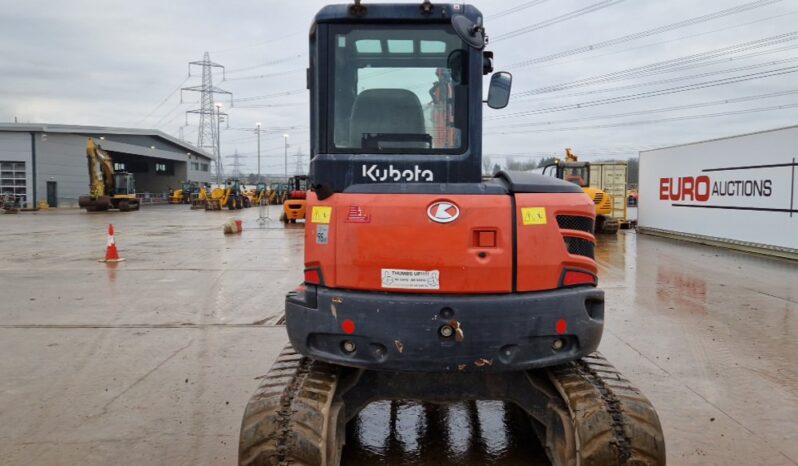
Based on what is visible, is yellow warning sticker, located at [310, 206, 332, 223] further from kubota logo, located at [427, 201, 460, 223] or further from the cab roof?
the cab roof

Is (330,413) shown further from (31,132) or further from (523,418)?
(31,132)

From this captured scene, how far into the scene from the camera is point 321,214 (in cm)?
352

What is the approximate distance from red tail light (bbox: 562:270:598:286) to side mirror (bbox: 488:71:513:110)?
3.94ft

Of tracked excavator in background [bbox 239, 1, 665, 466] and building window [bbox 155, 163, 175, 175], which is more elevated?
building window [bbox 155, 163, 175, 175]

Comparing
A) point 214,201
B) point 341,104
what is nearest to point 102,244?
point 341,104

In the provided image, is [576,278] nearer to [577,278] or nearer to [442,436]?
[577,278]

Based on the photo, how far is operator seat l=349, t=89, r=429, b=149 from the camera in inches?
149

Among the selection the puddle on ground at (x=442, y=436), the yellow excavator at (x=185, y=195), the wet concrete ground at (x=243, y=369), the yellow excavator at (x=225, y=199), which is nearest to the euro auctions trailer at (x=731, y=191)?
the wet concrete ground at (x=243, y=369)

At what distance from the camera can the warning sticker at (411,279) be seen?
10.9 ft

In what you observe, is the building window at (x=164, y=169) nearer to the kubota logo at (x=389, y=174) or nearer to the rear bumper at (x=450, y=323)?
the kubota logo at (x=389, y=174)

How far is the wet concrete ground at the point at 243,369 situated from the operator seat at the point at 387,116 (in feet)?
7.27

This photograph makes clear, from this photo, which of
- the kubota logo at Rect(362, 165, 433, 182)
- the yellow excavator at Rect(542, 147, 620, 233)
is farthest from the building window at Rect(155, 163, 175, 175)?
the kubota logo at Rect(362, 165, 433, 182)

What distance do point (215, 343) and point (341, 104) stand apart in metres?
4.40

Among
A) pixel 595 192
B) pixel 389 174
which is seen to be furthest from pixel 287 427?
pixel 595 192
